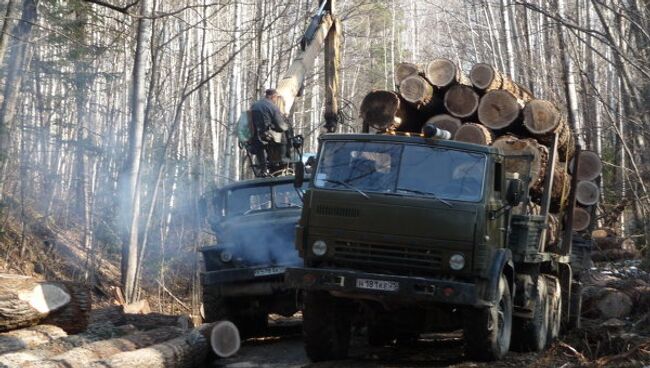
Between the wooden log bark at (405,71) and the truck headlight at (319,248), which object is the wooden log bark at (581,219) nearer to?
the wooden log bark at (405,71)

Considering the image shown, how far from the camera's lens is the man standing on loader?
44.7 ft

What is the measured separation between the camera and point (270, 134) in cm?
1372

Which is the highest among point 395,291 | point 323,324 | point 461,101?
point 461,101

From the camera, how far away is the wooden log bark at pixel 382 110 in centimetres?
1218

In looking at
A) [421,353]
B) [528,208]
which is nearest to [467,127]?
[528,208]

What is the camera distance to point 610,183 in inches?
896

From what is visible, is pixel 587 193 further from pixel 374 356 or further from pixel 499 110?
pixel 374 356

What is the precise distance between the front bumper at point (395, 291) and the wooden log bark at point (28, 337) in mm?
2728

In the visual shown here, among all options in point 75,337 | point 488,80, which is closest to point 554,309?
point 488,80

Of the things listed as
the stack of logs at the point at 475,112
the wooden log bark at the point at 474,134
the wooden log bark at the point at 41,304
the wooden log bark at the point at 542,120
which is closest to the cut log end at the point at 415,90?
the stack of logs at the point at 475,112

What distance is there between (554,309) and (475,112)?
2955 mm

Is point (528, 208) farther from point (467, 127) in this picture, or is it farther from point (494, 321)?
point (494, 321)

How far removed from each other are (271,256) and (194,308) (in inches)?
211

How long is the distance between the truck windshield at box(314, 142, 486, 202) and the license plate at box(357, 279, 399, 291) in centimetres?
100
